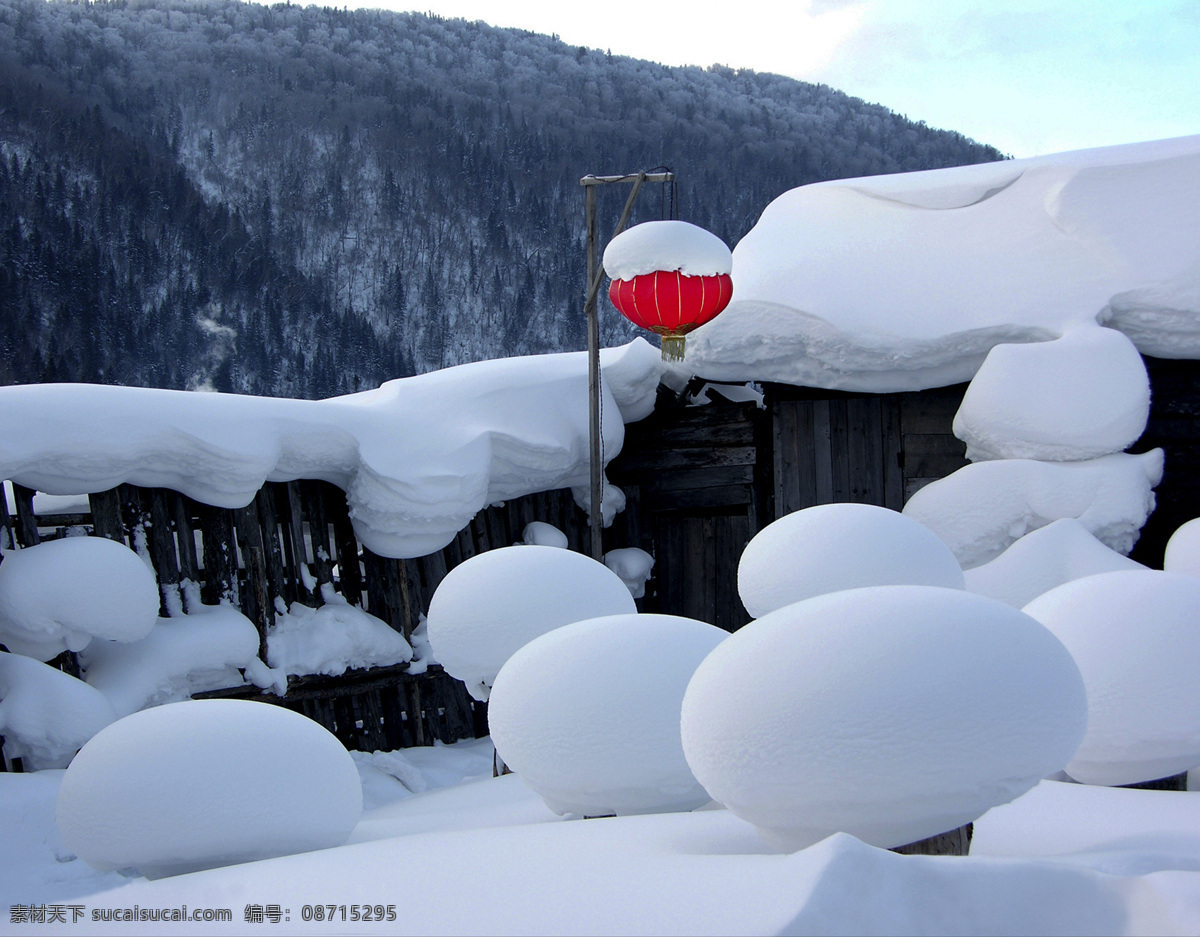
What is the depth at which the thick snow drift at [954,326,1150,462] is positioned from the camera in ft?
20.5

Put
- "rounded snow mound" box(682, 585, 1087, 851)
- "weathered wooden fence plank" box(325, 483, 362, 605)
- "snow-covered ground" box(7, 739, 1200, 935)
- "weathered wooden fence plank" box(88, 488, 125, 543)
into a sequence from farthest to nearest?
"weathered wooden fence plank" box(325, 483, 362, 605)
"weathered wooden fence plank" box(88, 488, 125, 543)
"rounded snow mound" box(682, 585, 1087, 851)
"snow-covered ground" box(7, 739, 1200, 935)

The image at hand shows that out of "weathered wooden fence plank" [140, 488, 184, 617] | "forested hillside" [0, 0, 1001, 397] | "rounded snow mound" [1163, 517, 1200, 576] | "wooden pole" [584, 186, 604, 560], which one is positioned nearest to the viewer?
"rounded snow mound" [1163, 517, 1200, 576]

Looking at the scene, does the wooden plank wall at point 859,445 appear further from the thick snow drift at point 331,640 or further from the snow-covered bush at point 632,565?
the thick snow drift at point 331,640

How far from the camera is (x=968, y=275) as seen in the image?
23.5 feet

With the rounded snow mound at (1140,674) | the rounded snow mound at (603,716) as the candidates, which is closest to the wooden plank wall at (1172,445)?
the rounded snow mound at (1140,674)

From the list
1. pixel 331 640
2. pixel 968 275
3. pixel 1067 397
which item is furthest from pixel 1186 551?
pixel 331 640

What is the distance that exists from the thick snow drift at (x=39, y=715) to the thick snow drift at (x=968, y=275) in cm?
464

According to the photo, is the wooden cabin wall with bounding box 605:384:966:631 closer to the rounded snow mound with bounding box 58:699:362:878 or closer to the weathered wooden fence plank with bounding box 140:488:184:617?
the weathered wooden fence plank with bounding box 140:488:184:617

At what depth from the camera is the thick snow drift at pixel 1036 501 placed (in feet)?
20.5

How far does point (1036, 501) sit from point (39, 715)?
5.51 m

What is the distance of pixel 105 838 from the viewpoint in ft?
9.46

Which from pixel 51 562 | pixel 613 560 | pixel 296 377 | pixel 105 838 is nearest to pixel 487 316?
pixel 296 377

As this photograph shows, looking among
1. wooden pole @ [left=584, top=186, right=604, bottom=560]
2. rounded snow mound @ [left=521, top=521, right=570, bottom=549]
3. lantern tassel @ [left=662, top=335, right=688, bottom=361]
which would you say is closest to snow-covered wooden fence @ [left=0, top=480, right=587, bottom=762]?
rounded snow mound @ [left=521, top=521, right=570, bottom=549]

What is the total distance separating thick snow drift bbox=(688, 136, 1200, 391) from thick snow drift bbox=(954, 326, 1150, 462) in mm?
284
